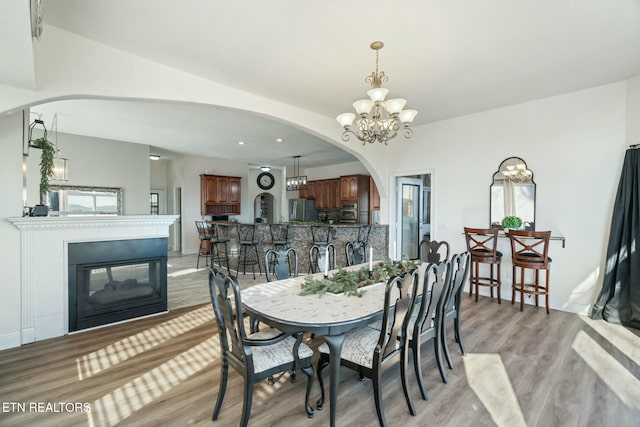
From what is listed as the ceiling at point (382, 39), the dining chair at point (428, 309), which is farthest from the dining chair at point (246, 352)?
the ceiling at point (382, 39)

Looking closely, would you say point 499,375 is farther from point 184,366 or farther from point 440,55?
point 440,55

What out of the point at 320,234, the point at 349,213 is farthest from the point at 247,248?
the point at 349,213

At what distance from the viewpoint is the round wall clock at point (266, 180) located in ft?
38.4

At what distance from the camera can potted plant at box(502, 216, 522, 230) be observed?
4.42m

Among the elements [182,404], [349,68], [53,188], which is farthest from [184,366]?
[53,188]

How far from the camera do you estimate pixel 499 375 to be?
8.35ft

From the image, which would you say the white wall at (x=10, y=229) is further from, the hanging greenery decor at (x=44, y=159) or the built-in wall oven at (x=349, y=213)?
the built-in wall oven at (x=349, y=213)

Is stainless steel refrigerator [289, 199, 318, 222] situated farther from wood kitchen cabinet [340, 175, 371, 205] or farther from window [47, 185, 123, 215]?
window [47, 185, 123, 215]

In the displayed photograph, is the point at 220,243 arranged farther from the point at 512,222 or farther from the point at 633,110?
the point at 633,110

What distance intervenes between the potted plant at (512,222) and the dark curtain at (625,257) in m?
0.98

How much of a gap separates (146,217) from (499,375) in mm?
4099

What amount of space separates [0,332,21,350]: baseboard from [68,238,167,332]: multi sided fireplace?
420mm

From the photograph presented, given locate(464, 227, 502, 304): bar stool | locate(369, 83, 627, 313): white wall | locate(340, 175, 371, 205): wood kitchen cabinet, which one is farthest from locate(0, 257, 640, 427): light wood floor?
locate(340, 175, 371, 205): wood kitchen cabinet

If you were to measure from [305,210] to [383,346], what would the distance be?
27.4 feet
